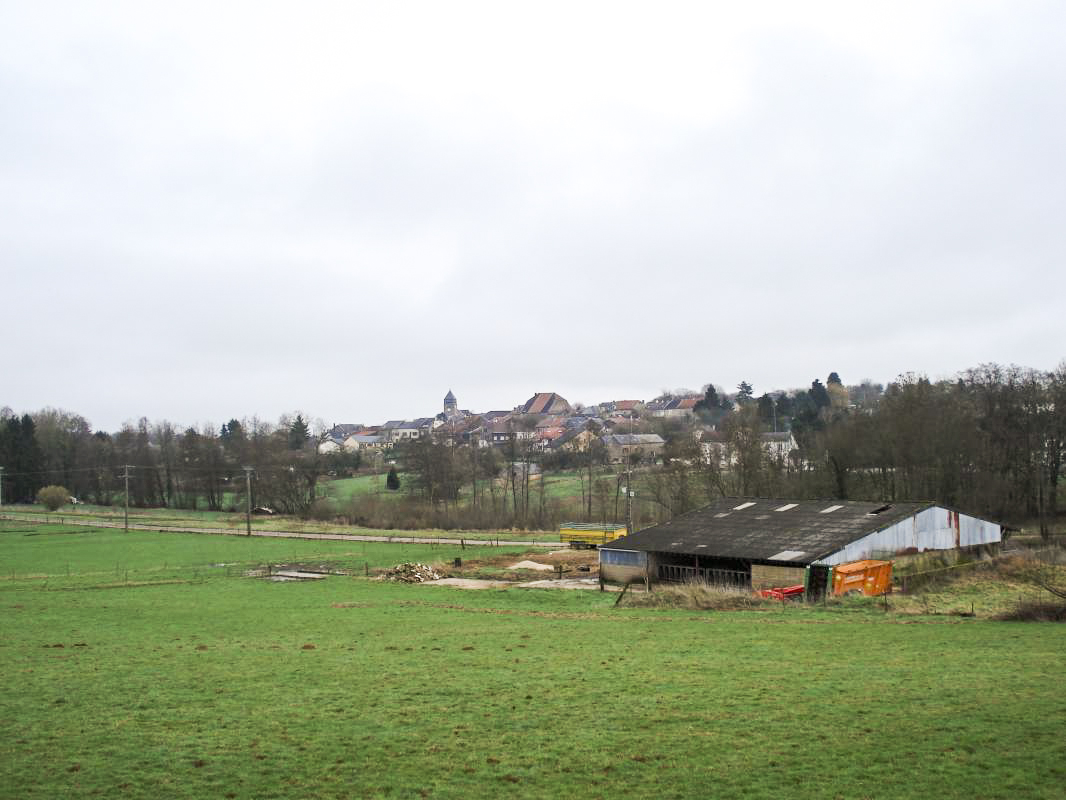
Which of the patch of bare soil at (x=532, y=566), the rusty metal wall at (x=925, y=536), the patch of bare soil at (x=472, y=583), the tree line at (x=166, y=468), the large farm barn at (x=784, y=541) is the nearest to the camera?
the large farm barn at (x=784, y=541)

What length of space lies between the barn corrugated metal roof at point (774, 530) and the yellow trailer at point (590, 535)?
14676 millimetres

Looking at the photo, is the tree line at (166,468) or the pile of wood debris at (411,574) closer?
the pile of wood debris at (411,574)

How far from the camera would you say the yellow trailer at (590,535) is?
64.3 m

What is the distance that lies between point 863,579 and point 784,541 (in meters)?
5.22

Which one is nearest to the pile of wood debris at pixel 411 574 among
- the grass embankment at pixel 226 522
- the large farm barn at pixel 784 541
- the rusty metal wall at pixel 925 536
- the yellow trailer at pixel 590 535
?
the large farm barn at pixel 784 541

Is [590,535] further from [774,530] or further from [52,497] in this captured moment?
[52,497]

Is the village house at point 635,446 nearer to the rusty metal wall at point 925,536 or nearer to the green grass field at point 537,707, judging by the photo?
the rusty metal wall at point 925,536

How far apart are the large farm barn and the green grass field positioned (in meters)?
9.94

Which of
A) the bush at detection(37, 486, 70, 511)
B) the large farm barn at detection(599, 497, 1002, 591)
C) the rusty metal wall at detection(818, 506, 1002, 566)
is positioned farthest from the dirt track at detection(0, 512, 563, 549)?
the rusty metal wall at detection(818, 506, 1002, 566)

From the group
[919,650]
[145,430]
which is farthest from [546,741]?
[145,430]

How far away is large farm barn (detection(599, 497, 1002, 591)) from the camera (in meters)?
38.6

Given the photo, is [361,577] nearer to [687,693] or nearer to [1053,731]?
[687,693]

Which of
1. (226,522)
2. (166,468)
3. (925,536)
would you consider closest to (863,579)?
(925,536)

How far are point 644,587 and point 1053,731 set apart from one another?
3055cm
